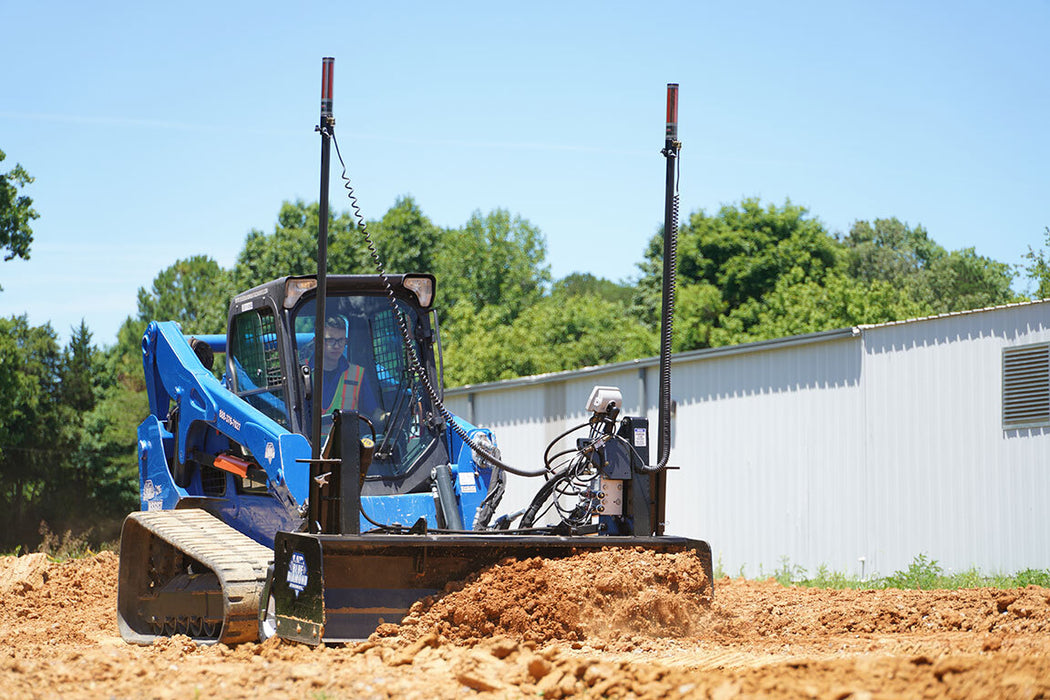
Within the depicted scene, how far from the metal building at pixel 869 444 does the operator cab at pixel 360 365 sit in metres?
8.29

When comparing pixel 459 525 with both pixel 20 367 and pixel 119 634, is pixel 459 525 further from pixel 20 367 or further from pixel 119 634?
pixel 20 367

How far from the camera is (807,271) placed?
47.2 metres

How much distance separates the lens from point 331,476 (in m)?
7.81

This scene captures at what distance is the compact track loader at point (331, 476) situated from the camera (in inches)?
301

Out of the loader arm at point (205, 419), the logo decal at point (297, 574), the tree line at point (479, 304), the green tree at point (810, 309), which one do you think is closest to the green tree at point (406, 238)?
the tree line at point (479, 304)

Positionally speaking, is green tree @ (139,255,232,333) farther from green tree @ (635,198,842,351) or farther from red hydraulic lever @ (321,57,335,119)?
red hydraulic lever @ (321,57,335,119)

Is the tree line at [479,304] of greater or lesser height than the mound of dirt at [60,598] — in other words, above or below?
above

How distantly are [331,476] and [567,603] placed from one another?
1.72 meters

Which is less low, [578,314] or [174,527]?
[578,314]

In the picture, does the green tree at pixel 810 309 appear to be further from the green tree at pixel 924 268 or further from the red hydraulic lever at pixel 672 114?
the red hydraulic lever at pixel 672 114

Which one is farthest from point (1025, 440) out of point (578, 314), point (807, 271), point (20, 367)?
point (578, 314)

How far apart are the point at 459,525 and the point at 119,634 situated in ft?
10.1

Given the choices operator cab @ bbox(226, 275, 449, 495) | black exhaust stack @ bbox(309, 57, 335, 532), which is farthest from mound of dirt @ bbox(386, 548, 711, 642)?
operator cab @ bbox(226, 275, 449, 495)

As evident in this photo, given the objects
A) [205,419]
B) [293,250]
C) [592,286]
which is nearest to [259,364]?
[205,419]
